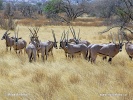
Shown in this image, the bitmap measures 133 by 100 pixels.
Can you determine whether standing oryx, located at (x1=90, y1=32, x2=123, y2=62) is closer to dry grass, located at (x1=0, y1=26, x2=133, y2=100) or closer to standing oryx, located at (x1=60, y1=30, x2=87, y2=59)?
standing oryx, located at (x1=60, y1=30, x2=87, y2=59)

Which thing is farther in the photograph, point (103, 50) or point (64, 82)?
point (103, 50)

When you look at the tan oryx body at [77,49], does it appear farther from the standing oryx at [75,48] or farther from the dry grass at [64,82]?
the dry grass at [64,82]

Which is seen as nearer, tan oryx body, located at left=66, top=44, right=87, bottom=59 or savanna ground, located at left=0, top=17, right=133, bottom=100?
savanna ground, located at left=0, top=17, right=133, bottom=100

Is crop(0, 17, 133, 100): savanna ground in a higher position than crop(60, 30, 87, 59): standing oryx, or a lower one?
lower

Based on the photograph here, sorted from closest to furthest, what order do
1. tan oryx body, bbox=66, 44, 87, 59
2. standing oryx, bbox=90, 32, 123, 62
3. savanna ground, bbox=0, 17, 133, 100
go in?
savanna ground, bbox=0, 17, 133, 100 < standing oryx, bbox=90, 32, 123, 62 < tan oryx body, bbox=66, 44, 87, 59

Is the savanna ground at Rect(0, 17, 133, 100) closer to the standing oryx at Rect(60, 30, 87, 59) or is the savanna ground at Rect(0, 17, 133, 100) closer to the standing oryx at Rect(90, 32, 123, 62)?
the standing oryx at Rect(90, 32, 123, 62)

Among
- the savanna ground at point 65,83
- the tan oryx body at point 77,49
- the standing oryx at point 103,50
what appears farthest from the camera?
the tan oryx body at point 77,49

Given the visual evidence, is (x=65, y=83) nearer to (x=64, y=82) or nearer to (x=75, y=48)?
(x=64, y=82)

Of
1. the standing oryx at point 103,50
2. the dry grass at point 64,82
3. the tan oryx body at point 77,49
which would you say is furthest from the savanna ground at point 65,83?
the tan oryx body at point 77,49

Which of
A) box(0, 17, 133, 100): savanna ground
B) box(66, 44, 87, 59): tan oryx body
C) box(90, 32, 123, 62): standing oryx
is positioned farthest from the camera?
box(66, 44, 87, 59): tan oryx body

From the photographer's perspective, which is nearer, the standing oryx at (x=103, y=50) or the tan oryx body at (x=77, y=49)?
the standing oryx at (x=103, y=50)

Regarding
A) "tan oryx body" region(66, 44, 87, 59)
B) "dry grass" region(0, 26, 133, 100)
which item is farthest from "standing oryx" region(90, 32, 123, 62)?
"dry grass" region(0, 26, 133, 100)

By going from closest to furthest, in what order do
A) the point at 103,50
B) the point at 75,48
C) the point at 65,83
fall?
1. the point at 65,83
2. the point at 103,50
3. the point at 75,48

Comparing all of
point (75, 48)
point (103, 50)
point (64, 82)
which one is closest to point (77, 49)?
point (75, 48)
